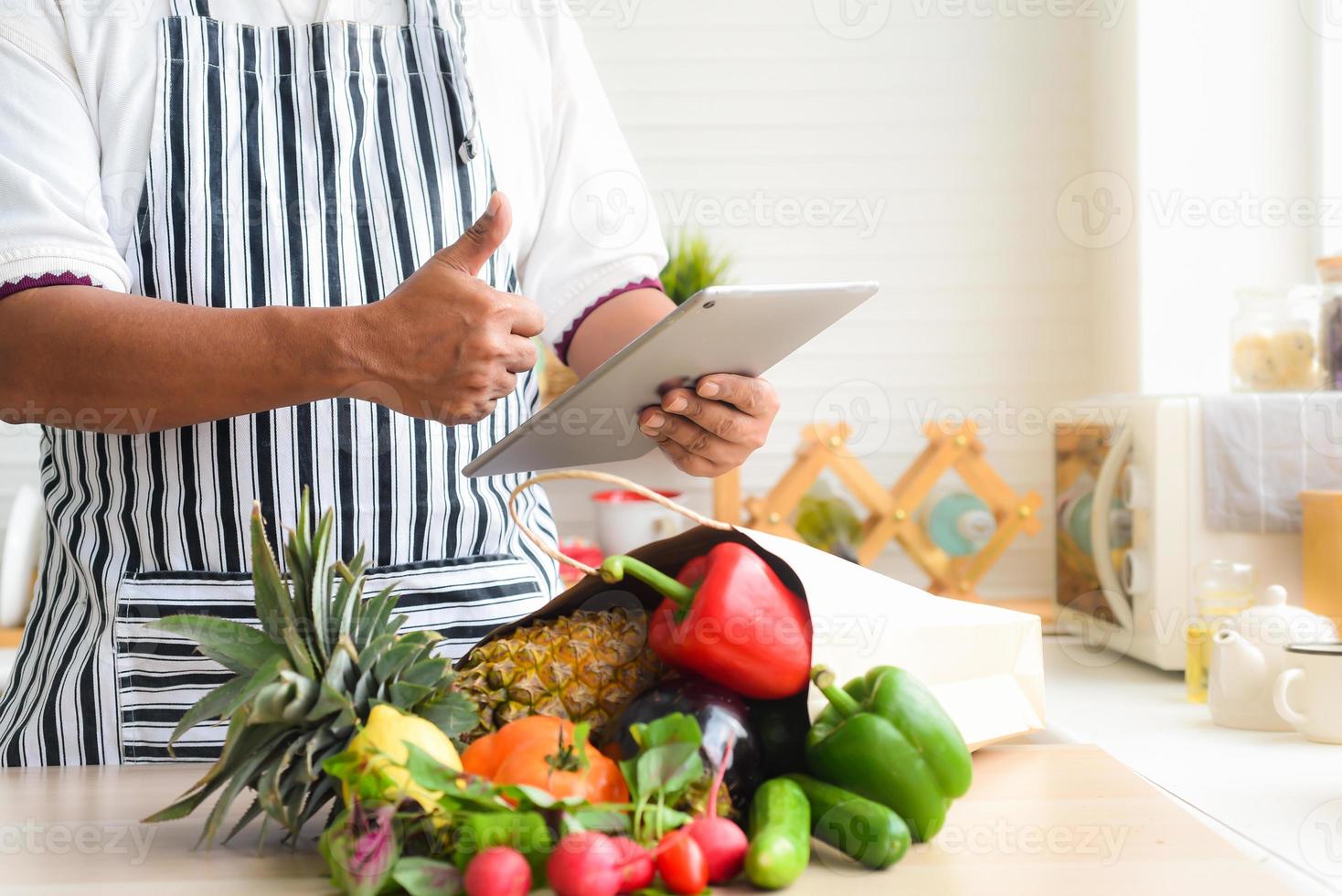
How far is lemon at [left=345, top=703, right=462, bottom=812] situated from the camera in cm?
52

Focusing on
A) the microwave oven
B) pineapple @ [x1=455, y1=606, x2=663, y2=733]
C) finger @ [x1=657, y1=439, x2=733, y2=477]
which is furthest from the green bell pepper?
the microwave oven

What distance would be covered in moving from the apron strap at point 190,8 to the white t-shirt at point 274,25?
0.04ft

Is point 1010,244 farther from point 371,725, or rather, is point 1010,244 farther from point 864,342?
point 371,725

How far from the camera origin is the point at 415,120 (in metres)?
1.13

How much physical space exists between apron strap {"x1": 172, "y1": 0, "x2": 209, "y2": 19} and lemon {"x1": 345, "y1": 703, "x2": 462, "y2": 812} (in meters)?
0.77

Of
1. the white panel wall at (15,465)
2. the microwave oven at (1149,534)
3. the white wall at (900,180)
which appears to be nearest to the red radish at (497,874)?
the microwave oven at (1149,534)

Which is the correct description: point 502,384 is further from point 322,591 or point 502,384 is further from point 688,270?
point 688,270

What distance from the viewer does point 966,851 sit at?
592 mm

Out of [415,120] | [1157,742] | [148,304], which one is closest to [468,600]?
[148,304]

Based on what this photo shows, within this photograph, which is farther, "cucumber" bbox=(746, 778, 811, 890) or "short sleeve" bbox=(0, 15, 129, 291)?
"short sleeve" bbox=(0, 15, 129, 291)

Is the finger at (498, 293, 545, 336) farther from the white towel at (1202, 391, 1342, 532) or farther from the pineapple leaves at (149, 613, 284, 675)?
the white towel at (1202, 391, 1342, 532)

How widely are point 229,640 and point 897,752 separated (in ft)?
1.13

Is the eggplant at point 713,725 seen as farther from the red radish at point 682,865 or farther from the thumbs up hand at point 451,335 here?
the thumbs up hand at point 451,335

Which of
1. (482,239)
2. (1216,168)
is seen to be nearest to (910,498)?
(1216,168)
